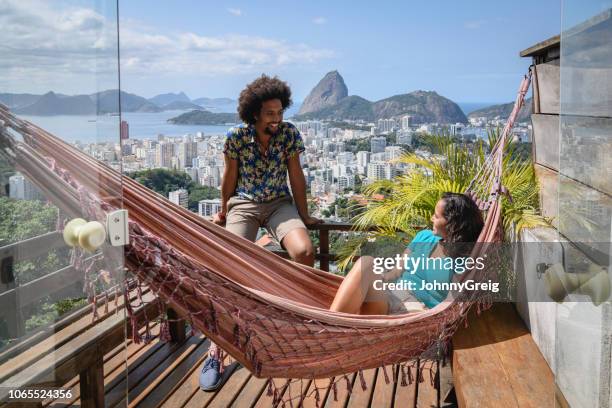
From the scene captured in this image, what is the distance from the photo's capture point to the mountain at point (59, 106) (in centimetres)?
96

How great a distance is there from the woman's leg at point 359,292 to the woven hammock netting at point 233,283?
96 mm

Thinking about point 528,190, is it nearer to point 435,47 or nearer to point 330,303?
point 330,303

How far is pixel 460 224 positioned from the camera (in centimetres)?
232

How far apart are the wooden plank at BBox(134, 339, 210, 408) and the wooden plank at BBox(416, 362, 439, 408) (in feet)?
3.00

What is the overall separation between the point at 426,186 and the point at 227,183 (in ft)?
3.34

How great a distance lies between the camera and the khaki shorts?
2717 mm

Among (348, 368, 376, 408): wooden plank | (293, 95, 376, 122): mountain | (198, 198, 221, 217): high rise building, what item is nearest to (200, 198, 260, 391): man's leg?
(198, 198, 221, 217): high rise building

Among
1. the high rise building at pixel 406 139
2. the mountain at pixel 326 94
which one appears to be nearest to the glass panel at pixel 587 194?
the high rise building at pixel 406 139

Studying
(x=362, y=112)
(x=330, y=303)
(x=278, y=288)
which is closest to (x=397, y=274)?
(x=330, y=303)

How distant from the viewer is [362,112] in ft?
37.5

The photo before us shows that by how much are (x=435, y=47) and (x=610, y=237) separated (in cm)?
2482

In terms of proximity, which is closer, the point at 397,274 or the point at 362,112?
the point at 397,274

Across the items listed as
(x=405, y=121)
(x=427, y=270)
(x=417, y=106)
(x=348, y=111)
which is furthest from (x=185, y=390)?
(x=348, y=111)

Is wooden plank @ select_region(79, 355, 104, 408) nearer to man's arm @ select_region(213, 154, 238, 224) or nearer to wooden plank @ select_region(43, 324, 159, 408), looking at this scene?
wooden plank @ select_region(43, 324, 159, 408)
